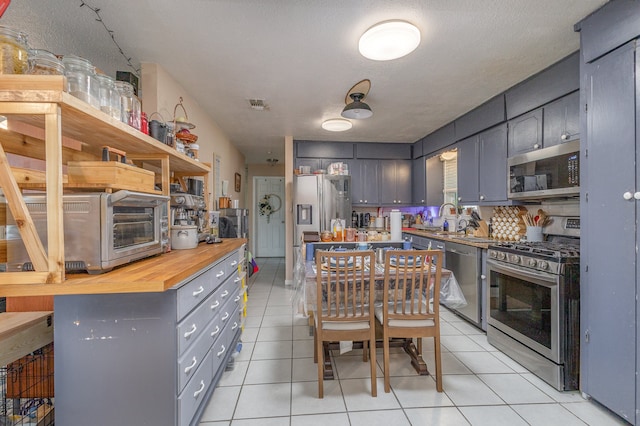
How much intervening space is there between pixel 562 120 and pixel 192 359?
3345mm

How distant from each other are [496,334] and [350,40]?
2819mm

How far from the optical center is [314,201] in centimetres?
466

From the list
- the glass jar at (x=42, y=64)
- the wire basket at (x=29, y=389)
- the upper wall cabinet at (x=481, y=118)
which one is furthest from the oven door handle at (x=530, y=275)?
the wire basket at (x=29, y=389)

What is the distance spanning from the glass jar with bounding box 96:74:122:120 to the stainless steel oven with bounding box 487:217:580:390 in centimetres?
291

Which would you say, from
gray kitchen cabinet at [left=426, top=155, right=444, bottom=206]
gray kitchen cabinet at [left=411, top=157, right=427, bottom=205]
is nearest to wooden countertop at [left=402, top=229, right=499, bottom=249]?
gray kitchen cabinet at [left=426, top=155, right=444, bottom=206]

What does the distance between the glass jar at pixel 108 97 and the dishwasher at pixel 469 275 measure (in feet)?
10.8

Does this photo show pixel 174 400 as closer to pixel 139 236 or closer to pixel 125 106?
pixel 139 236

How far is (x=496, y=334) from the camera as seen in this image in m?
2.63

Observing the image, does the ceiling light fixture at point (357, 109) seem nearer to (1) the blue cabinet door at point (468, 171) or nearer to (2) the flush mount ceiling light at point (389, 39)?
(2) the flush mount ceiling light at point (389, 39)

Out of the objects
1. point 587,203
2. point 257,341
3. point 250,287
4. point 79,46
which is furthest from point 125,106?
point 250,287

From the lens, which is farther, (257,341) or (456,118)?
(456,118)

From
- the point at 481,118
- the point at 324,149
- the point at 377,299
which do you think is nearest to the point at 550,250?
the point at 377,299

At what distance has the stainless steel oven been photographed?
2.02m

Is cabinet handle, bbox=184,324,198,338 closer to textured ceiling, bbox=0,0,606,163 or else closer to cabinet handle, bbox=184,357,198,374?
cabinet handle, bbox=184,357,198,374
